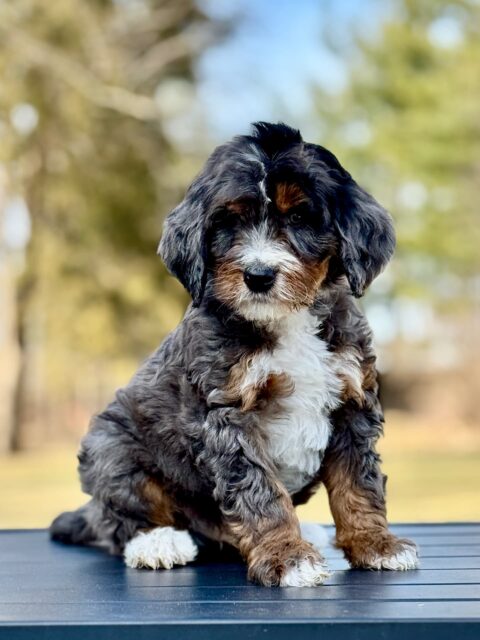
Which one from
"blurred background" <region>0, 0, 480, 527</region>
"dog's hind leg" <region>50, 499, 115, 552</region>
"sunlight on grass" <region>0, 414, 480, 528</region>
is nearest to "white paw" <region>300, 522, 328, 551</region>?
"dog's hind leg" <region>50, 499, 115, 552</region>

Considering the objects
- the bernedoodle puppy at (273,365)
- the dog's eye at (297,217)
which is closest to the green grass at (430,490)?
the bernedoodle puppy at (273,365)

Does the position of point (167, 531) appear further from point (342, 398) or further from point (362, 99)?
point (362, 99)

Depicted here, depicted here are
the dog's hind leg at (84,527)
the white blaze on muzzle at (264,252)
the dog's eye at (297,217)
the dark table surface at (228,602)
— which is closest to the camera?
the dark table surface at (228,602)

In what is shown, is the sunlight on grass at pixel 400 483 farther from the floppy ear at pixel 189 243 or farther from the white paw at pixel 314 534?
the floppy ear at pixel 189 243

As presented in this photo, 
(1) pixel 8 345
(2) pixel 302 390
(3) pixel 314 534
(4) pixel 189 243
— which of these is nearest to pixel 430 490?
(3) pixel 314 534

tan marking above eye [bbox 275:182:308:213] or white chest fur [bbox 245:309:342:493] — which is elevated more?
tan marking above eye [bbox 275:182:308:213]

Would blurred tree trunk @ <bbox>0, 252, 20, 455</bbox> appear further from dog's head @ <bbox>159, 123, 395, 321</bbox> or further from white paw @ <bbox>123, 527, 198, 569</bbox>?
dog's head @ <bbox>159, 123, 395, 321</bbox>
